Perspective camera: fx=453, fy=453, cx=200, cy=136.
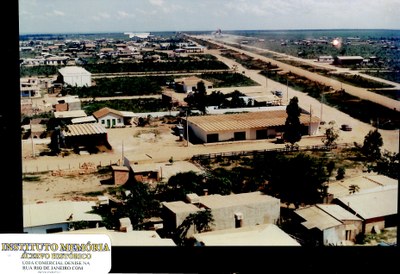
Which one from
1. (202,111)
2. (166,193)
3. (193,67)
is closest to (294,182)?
(166,193)

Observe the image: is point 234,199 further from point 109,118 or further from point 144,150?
point 109,118

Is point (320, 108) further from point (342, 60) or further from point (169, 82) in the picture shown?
point (169, 82)

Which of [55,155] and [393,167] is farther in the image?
[55,155]

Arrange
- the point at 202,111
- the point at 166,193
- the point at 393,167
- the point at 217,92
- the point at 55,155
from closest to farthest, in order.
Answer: the point at 393,167, the point at 166,193, the point at 55,155, the point at 202,111, the point at 217,92

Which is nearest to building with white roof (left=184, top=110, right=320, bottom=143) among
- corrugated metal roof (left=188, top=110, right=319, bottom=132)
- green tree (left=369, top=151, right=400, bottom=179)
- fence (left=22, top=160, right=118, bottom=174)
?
corrugated metal roof (left=188, top=110, right=319, bottom=132)

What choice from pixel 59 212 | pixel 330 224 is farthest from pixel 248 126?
pixel 59 212

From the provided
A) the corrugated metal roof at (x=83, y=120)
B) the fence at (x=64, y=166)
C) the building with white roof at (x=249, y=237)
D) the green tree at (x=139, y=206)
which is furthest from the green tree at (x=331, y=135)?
the corrugated metal roof at (x=83, y=120)
